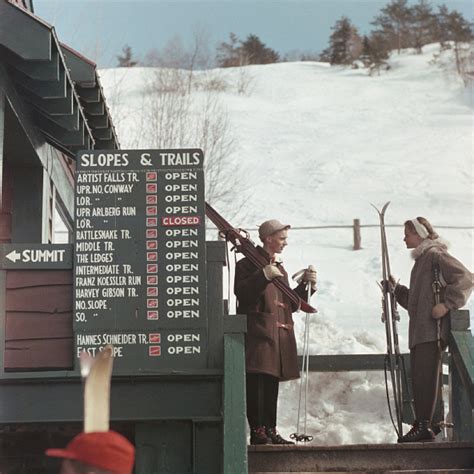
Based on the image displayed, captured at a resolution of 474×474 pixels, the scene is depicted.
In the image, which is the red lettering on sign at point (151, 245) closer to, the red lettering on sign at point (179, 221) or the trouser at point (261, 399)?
the red lettering on sign at point (179, 221)

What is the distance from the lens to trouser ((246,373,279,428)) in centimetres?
769

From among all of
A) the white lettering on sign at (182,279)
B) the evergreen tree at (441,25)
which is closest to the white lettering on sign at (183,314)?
the white lettering on sign at (182,279)

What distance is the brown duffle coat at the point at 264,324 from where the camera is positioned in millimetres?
7668

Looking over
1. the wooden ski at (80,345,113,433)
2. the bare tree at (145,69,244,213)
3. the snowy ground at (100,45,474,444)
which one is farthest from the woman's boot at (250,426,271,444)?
the bare tree at (145,69,244,213)

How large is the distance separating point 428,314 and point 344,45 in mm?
53547

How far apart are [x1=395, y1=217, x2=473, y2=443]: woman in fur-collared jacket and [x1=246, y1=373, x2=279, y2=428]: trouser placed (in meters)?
0.95

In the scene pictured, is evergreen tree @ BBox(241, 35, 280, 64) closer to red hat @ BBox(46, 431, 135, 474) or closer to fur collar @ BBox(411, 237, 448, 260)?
fur collar @ BBox(411, 237, 448, 260)

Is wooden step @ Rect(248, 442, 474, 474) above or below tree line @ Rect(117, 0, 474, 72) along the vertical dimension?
below

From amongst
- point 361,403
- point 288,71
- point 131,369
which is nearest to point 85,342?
point 131,369

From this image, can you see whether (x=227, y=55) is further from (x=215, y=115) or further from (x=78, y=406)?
(x=78, y=406)

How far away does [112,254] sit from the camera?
7500mm

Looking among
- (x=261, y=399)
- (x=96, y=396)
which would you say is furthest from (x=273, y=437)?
(x=96, y=396)

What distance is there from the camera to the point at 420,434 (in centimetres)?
770

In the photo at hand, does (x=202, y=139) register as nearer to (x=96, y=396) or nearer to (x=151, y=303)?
(x=151, y=303)
